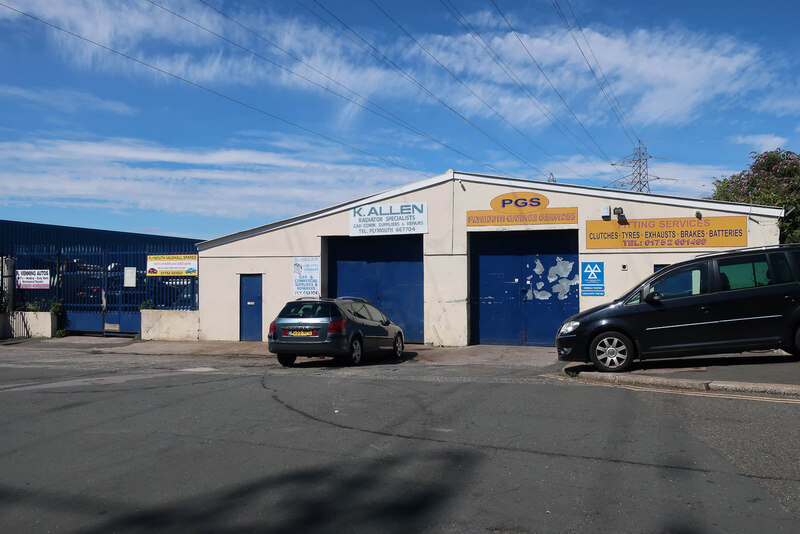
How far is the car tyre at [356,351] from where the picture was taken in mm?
13104

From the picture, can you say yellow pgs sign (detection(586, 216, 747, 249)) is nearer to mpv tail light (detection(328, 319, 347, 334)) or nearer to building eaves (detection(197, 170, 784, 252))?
building eaves (detection(197, 170, 784, 252))

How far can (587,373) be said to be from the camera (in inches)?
402

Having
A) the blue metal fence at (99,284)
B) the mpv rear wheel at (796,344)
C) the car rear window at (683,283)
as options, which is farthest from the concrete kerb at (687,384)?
the blue metal fence at (99,284)

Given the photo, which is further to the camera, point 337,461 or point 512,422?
point 512,422

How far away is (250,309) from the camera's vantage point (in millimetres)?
18984

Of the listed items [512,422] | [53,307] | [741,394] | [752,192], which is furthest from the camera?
[752,192]

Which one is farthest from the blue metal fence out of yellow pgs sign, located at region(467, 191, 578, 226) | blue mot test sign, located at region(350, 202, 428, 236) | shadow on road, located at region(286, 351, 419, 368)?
yellow pgs sign, located at region(467, 191, 578, 226)

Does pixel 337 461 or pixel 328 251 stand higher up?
pixel 328 251

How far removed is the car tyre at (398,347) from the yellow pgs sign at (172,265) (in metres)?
7.50

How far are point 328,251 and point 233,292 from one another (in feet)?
10.1

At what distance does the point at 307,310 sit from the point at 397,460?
7646 mm

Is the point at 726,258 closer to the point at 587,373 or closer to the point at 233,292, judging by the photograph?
the point at 587,373

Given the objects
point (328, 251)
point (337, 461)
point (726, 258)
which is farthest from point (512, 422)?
point (328, 251)

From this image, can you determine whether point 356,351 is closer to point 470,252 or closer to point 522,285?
point 470,252
